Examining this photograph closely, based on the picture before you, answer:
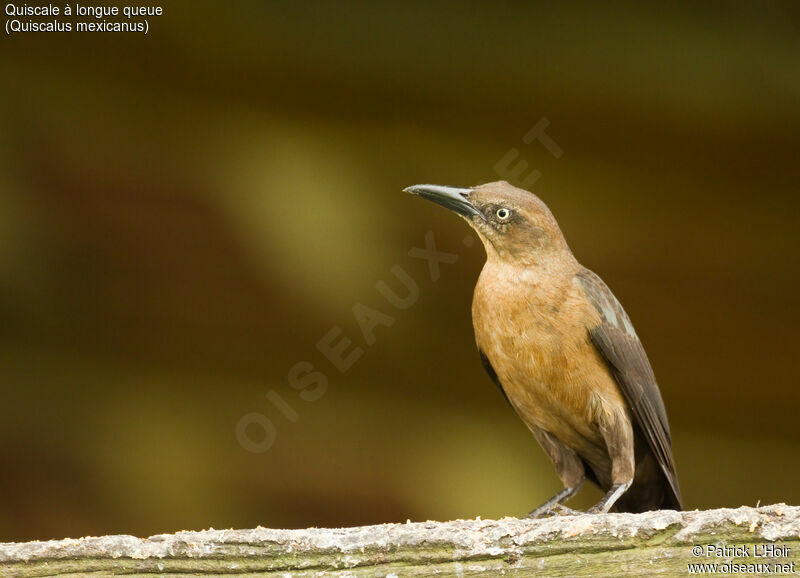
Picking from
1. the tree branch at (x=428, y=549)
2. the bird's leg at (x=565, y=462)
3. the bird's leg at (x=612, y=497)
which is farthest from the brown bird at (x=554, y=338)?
the tree branch at (x=428, y=549)

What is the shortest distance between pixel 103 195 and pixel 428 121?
4.01 ft

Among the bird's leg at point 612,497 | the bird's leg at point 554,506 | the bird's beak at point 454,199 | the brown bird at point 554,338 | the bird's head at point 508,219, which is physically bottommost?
the bird's leg at point 612,497

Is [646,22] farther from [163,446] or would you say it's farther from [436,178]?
[163,446]

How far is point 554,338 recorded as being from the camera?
281cm

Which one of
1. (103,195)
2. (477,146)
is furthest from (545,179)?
(103,195)

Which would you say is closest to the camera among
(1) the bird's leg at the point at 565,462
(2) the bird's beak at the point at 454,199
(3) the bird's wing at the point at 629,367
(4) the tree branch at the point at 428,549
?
(4) the tree branch at the point at 428,549

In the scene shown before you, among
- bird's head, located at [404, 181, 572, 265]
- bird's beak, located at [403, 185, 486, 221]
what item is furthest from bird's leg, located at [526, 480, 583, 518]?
bird's beak, located at [403, 185, 486, 221]

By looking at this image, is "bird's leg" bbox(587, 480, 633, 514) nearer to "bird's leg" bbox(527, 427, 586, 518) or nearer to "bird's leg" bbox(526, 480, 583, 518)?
"bird's leg" bbox(526, 480, 583, 518)

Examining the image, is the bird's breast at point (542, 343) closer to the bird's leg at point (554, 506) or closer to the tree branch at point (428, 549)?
the bird's leg at point (554, 506)

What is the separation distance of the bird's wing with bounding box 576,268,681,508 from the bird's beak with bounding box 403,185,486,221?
1.24 feet

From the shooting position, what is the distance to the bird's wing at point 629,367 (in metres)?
2.88

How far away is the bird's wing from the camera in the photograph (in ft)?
9.43

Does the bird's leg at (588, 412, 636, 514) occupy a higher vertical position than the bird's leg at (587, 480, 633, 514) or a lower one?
higher

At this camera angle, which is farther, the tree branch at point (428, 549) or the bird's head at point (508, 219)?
the bird's head at point (508, 219)
